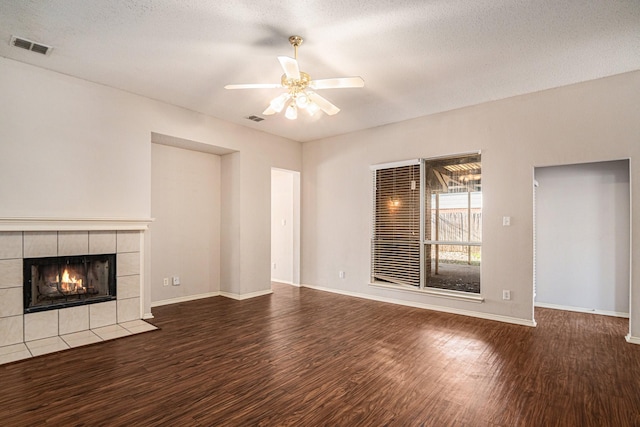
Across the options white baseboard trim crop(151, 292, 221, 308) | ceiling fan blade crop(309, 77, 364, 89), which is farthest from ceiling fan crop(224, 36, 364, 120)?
white baseboard trim crop(151, 292, 221, 308)

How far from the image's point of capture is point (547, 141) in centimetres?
414

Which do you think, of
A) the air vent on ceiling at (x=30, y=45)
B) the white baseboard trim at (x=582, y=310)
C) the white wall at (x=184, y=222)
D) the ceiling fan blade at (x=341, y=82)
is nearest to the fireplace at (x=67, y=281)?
the white wall at (x=184, y=222)

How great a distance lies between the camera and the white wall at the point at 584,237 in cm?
467

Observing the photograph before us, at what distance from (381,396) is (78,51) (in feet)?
13.9

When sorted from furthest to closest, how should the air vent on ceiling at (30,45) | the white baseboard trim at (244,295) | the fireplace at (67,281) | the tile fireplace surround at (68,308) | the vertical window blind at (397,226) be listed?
the white baseboard trim at (244,295)
the vertical window blind at (397,226)
the fireplace at (67,281)
the tile fireplace surround at (68,308)
the air vent on ceiling at (30,45)

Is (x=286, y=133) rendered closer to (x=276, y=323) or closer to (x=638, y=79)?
(x=276, y=323)

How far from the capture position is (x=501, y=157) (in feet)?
14.7

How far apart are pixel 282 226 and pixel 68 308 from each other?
13.7 feet

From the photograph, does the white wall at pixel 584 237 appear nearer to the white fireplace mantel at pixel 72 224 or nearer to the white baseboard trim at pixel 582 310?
the white baseboard trim at pixel 582 310

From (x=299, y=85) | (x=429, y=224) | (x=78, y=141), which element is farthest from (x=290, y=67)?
(x=429, y=224)

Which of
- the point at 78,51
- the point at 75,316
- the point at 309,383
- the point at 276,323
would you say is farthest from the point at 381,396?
the point at 78,51

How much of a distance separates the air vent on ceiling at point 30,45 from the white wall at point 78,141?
1.41 feet

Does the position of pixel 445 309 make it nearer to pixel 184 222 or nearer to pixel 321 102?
pixel 321 102

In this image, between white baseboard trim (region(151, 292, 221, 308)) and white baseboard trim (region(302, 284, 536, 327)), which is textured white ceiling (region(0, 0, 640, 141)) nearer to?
white baseboard trim (region(302, 284, 536, 327))
